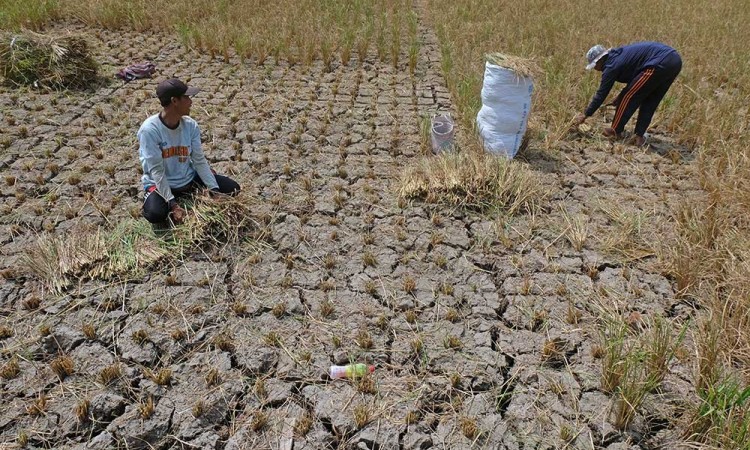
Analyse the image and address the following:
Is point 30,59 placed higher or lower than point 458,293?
higher

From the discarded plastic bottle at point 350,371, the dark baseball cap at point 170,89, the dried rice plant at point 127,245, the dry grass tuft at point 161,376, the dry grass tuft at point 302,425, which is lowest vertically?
the dry grass tuft at point 302,425

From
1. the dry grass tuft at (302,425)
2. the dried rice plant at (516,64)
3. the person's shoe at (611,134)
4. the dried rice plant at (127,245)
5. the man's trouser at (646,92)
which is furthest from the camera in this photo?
the person's shoe at (611,134)

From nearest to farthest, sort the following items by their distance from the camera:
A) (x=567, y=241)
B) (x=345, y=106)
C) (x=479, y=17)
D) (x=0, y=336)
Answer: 1. (x=0, y=336)
2. (x=567, y=241)
3. (x=345, y=106)
4. (x=479, y=17)

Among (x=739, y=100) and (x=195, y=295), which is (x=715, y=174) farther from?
(x=195, y=295)

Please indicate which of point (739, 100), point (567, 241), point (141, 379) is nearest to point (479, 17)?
point (739, 100)

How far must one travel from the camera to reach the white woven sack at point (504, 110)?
454 centimetres

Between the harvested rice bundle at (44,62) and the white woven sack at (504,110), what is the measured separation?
4.72 metres

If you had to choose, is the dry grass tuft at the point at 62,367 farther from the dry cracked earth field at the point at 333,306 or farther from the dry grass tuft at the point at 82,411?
the dry grass tuft at the point at 82,411

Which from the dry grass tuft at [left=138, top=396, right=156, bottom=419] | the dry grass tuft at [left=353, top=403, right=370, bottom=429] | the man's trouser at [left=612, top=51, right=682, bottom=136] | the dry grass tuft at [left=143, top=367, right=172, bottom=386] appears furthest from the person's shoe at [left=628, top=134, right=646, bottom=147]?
the dry grass tuft at [left=138, top=396, right=156, bottom=419]

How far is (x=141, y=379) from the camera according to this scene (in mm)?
2693

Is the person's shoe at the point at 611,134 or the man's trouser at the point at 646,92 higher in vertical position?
the man's trouser at the point at 646,92

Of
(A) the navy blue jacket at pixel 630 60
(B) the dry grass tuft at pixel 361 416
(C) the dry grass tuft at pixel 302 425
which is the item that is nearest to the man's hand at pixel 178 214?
(C) the dry grass tuft at pixel 302 425

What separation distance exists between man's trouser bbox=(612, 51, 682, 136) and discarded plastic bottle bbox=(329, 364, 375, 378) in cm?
392

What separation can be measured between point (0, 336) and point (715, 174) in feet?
17.6
